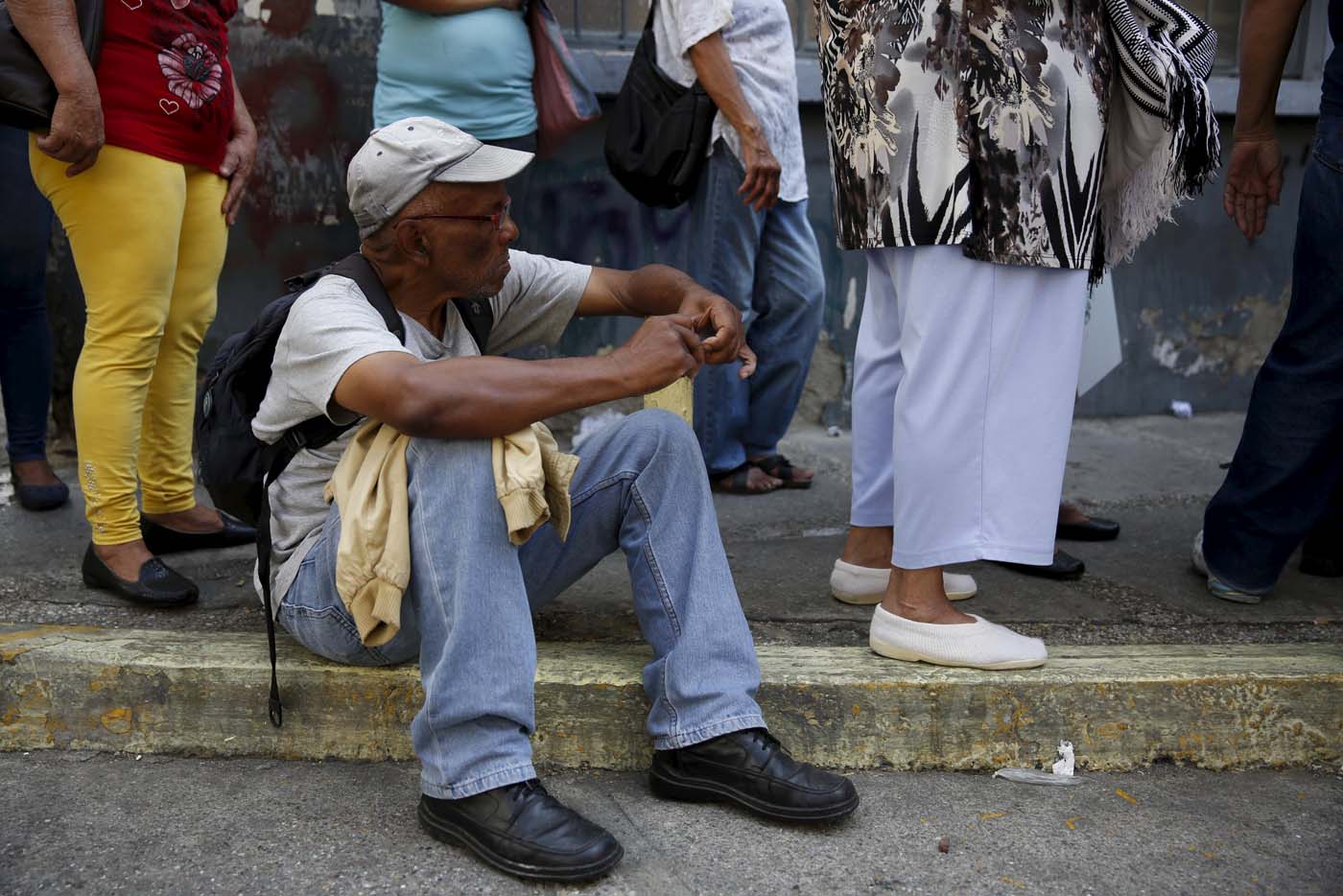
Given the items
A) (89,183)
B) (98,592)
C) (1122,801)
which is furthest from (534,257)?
(1122,801)

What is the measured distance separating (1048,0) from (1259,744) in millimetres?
1498

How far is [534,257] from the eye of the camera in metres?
2.81

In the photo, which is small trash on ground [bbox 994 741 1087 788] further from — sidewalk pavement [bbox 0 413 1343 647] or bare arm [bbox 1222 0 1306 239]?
bare arm [bbox 1222 0 1306 239]

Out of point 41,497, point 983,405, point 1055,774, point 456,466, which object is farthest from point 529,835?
point 41,497

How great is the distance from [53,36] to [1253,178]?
2721mm

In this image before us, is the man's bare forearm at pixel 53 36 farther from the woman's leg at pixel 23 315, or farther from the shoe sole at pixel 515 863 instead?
the shoe sole at pixel 515 863

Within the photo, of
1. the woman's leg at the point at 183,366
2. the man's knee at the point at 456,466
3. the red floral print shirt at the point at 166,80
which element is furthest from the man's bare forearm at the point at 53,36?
the man's knee at the point at 456,466

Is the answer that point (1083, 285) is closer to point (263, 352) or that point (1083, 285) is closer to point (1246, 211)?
point (1246, 211)

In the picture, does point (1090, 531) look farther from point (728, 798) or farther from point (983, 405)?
Result: point (728, 798)

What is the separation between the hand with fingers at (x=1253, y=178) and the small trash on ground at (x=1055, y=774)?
1424mm

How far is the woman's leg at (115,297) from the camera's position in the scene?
9.69 ft

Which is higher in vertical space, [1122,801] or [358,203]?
[358,203]

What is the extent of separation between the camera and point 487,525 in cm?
218

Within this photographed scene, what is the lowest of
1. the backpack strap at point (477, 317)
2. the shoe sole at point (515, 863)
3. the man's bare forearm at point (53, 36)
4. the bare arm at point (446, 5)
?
the shoe sole at point (515, 863)
